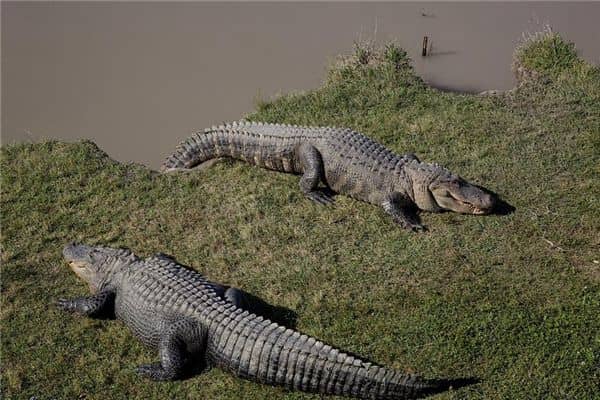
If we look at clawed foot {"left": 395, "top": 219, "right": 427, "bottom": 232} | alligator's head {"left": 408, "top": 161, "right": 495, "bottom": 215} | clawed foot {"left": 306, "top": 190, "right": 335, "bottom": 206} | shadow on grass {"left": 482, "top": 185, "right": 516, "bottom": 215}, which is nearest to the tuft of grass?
shadow on grass {"left": 482, "top": 185, "right": 516, "bottom": 215}

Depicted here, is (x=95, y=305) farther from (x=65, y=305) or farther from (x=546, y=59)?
(x=546, y=59)

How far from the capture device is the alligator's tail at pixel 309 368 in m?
5.37

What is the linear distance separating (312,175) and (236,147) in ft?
4.13

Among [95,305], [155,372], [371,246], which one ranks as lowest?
[155,372]

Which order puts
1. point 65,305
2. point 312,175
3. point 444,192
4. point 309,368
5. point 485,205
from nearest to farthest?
point 309,368
point 65,305
point 485,205
point 444,192
point 312,175

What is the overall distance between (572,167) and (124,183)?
5.66m

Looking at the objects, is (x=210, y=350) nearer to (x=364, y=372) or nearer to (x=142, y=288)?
(x=142, y=288)

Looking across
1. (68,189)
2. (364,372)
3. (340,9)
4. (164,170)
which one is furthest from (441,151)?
(340,9)

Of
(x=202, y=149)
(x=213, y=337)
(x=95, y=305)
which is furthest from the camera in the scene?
(x=202, y=149)

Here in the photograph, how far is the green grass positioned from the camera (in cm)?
596

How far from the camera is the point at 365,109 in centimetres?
1001

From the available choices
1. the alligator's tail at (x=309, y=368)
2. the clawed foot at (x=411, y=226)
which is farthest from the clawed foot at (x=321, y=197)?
the alligator's tail at (x=309, y=368)

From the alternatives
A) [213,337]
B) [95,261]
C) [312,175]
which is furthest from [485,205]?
[95,261]

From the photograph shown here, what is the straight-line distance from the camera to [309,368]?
5.54 meters
